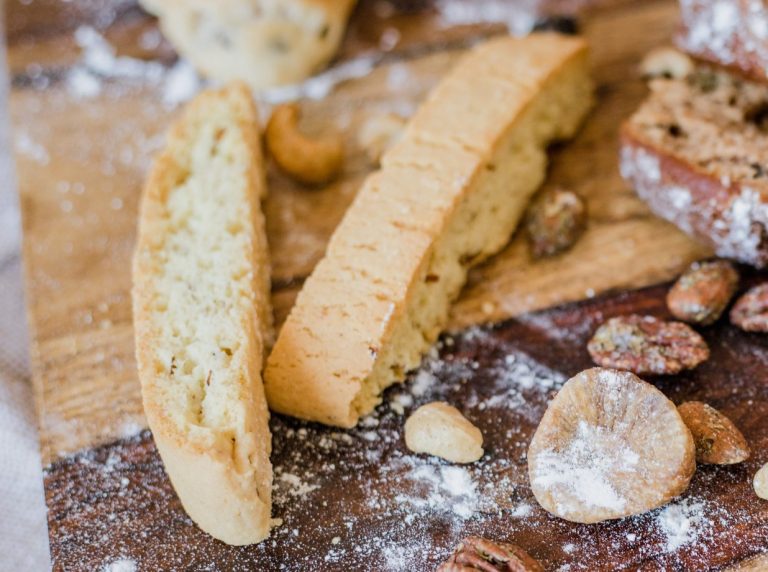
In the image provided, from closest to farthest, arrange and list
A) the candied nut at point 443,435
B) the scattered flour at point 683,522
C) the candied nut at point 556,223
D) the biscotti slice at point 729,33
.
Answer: the scattered flour at point 683,522 < the candied nut at point 443,435 < the biscotti slice at point 729,33 < the candied nut at point 556,223

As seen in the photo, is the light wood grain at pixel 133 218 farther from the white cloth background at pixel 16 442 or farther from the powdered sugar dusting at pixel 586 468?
the powdered sugar dusting at pixel 586 468

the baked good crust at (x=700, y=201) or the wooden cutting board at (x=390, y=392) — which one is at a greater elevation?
the baked good crust at (x=700, y=201)

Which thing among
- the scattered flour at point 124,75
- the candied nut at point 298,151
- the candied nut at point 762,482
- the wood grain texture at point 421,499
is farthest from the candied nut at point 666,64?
the scattered flour at point 124,75

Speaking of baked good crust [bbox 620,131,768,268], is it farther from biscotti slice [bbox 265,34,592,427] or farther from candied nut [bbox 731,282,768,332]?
biscotti slice [bbox 265,34,592,427]

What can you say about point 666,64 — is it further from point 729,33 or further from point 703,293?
point 703,293

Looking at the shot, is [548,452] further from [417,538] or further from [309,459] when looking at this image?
[309,459]
